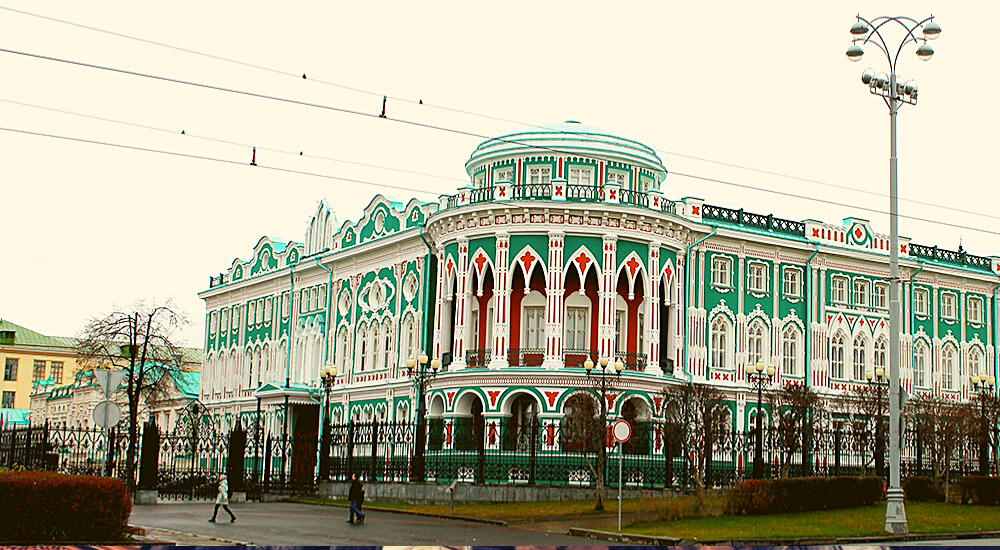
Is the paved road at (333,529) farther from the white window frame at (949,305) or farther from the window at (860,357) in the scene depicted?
the white window frame at (949,305)

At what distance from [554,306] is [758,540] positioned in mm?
19362

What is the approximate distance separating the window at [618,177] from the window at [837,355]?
462 inches

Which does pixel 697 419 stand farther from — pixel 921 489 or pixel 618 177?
pixel 618 177

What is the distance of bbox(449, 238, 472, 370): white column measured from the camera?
43312mm

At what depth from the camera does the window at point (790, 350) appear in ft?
161

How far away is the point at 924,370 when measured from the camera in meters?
52.6

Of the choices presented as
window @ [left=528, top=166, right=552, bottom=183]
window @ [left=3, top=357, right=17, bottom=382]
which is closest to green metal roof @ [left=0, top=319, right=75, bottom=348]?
window @ [left=3, top=357, right=17, bottom=382]

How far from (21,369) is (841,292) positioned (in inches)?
3124

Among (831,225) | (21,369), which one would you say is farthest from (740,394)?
(21,369)

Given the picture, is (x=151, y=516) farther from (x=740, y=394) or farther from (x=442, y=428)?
(x=740, y=394)

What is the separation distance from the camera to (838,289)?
51062 mm

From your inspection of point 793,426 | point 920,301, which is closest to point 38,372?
point 920,301

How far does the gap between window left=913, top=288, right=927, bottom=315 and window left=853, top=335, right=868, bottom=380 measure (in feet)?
10.9

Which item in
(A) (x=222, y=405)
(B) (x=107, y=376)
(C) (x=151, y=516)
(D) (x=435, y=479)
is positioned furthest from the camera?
(A) (x=222, y=405)
